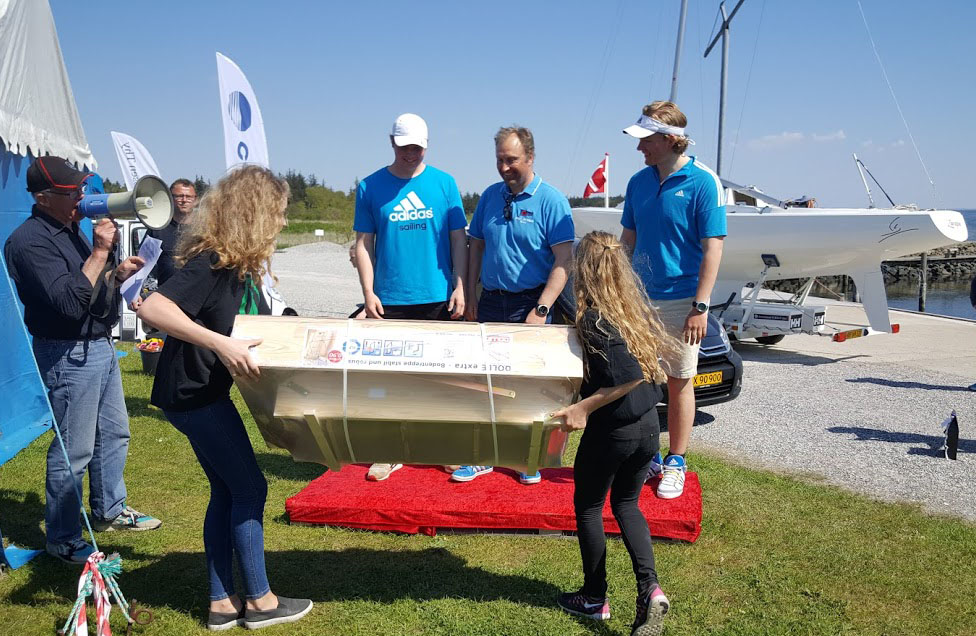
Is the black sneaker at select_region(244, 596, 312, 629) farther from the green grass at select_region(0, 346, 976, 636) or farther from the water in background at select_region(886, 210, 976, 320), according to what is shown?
the water in background at select_region(886, 210, 976, 320)

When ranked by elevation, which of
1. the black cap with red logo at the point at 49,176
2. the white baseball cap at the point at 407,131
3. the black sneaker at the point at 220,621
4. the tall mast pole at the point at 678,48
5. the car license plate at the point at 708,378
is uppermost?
the tall mast pole at the point at 678,48

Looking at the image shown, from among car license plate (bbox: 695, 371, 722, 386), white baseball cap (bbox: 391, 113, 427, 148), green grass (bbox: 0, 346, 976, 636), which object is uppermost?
white baseball cap (bbox: 391, 113, 427, 148)

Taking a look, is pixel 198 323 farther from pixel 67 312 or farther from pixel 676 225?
pixel 676 225

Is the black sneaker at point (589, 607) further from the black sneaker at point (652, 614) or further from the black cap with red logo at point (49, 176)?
the black cap with red logo at point (49, 176)

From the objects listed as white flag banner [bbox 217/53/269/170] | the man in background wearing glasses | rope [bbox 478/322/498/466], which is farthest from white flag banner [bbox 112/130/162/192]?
rope [bbox 478/322/498/466]

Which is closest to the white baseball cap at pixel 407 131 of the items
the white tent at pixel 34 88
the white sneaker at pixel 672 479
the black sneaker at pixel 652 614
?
the white sneaker at pixel 672 479

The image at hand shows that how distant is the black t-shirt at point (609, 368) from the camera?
3070mm

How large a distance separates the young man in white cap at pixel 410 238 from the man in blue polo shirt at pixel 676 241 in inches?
47.5

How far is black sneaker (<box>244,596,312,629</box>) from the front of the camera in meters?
3.41

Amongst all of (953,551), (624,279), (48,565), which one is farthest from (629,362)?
(48,565)

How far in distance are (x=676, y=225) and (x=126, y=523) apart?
3871mm

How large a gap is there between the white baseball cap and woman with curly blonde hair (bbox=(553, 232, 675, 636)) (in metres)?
1.75

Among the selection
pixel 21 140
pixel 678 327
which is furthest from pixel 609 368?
pixel 21 140

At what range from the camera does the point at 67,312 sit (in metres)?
3.73
